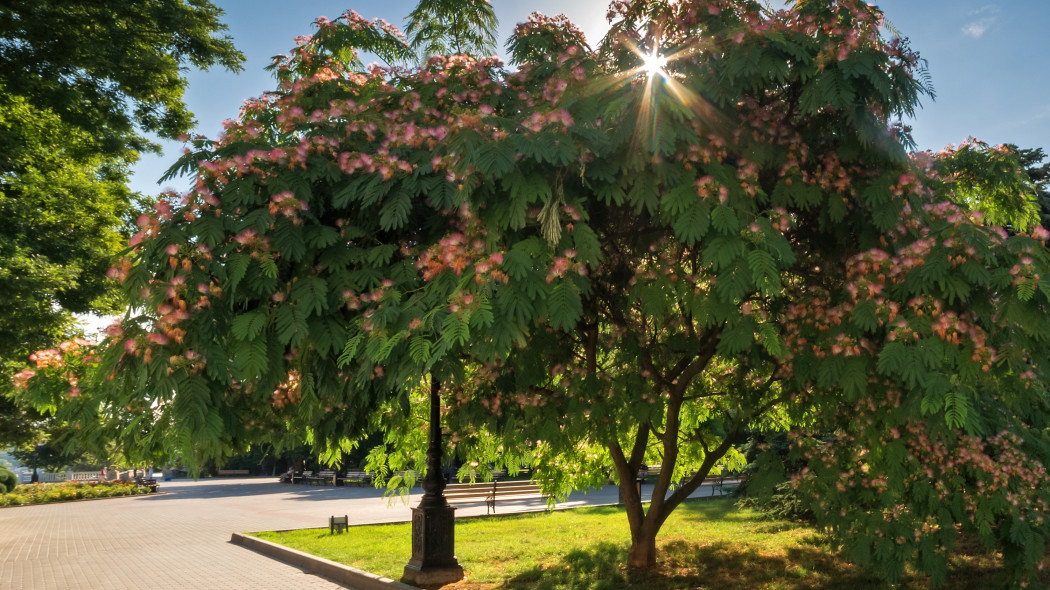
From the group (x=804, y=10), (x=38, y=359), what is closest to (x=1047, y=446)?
(x=804, y=10)

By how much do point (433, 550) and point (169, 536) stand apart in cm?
926

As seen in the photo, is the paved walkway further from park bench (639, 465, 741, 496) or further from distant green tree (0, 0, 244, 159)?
distant green tree (0, 0, 244, 159)

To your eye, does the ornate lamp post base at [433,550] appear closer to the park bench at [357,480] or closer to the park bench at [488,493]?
the park bench at [488,493]

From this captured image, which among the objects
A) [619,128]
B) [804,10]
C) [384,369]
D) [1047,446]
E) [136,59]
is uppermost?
[136,59]

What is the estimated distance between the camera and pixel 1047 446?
8.88 metres

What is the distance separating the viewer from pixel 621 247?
7270 millimetres

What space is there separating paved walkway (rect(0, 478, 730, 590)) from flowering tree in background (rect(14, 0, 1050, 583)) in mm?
5394

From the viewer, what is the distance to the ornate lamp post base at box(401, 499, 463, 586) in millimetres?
9680

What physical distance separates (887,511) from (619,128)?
545 cm

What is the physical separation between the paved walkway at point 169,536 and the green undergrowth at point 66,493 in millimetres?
1008

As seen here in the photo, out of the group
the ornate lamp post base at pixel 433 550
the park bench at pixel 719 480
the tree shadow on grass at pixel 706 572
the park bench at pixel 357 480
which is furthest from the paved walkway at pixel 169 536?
the park bench at pixel 357 480

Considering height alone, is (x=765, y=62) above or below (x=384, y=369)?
above

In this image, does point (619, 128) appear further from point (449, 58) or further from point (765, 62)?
point (449, 58)

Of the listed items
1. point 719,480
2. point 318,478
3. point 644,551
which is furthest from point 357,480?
point 644,551
